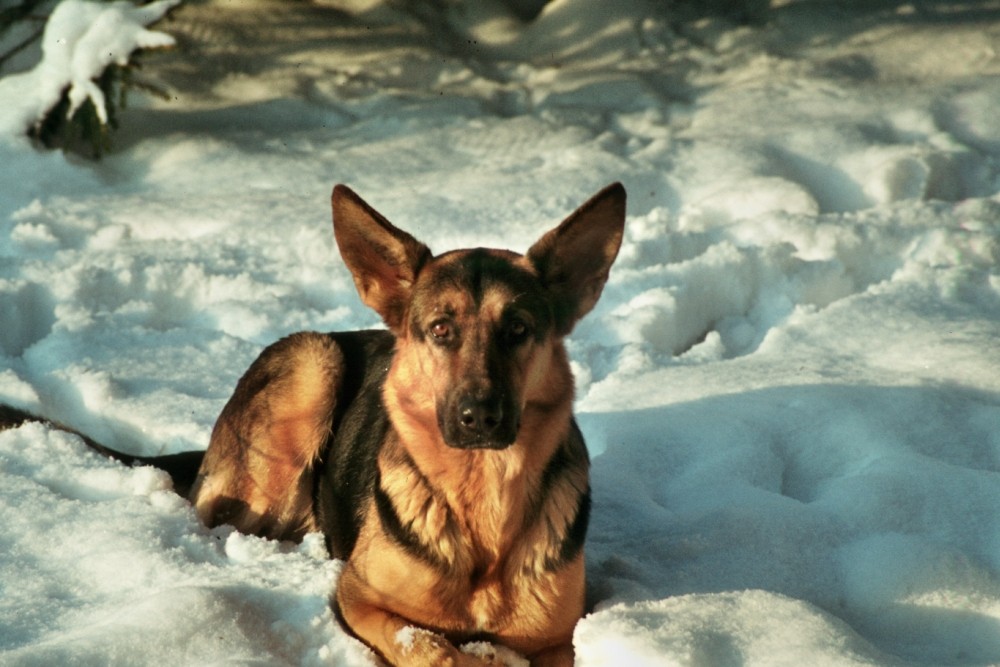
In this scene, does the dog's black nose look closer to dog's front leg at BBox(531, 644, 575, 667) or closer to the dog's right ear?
the dog's right ear

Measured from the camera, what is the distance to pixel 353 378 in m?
4.56

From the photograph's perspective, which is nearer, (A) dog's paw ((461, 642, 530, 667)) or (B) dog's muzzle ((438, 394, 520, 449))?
(B) dog's muzzle ((438, 394, 520, 449))

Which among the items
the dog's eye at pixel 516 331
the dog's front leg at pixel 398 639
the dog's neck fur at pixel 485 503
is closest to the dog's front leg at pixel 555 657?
the dog's front leg at pixel 398 639

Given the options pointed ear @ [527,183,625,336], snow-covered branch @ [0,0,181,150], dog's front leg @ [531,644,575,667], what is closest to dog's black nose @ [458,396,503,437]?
pointed ear @ [527,183,625,336]

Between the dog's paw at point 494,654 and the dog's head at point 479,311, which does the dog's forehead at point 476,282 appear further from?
the dog's paw at point 494,654

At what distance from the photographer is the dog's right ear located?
3.59 meters

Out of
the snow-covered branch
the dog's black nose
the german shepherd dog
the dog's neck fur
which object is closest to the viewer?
the dog's black nose

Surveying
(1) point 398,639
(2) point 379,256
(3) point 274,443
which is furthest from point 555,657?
(3) point 274,443

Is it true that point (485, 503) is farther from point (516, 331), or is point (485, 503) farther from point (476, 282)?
point (476, 282)

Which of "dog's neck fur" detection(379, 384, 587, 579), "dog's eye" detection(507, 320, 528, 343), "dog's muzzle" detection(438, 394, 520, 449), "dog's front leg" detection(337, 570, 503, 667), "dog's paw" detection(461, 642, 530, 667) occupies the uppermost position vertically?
"dog's eye" detection(507, 320, 528, 343)

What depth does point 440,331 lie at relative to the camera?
11.2 feet

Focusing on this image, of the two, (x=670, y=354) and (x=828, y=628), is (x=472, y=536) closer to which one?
(x=828, y=628)

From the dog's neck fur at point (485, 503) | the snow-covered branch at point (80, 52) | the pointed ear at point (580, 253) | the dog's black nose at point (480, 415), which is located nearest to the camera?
the dog's black nose at point (480, 415)

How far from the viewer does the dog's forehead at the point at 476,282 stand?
3.43 m
